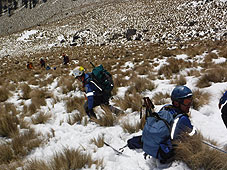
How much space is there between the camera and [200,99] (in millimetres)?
3855

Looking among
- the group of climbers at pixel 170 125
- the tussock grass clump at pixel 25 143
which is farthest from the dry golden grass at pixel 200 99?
the tussock grass clump at pixel 25 143

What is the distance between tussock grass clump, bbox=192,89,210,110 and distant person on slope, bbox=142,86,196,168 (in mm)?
1626

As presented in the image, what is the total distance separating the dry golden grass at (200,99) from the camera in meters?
3.73

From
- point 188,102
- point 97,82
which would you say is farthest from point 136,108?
point 188,102

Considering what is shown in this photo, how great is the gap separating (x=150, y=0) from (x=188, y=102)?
4737 centimetres

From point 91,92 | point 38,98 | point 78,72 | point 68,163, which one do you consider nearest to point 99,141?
point 68,163

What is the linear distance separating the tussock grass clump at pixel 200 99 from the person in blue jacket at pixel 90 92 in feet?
7.85

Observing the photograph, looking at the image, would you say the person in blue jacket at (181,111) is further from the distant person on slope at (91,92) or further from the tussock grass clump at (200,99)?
the distant person on slope at (91,92)

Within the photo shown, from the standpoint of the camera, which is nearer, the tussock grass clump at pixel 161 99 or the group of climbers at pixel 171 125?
the group of climbers at pixel 171 125

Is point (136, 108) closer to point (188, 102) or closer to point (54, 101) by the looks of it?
point (188, 102)

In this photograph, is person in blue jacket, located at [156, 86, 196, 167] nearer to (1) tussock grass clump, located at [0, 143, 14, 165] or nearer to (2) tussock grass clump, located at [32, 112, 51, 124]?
(1) tussock grass clump, located at [0, 143, 14, 165]

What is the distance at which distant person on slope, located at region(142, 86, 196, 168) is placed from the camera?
2180 mm

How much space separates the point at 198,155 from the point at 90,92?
2854mm

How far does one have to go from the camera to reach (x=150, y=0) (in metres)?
42.4
